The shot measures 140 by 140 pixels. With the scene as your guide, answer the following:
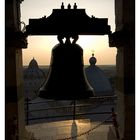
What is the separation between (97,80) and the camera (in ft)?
107

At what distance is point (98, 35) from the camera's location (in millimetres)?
3559

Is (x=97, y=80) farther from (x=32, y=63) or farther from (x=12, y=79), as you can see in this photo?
(x=12, y=79)

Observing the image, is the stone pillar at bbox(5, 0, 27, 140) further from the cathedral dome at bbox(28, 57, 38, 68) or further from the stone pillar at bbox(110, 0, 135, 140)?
the cathedral dome at bbox(28, 57, 38, 68)

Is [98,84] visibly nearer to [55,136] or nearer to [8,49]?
[55,136]

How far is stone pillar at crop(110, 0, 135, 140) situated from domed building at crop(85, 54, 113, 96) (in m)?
25.1

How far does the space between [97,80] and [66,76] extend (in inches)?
1139

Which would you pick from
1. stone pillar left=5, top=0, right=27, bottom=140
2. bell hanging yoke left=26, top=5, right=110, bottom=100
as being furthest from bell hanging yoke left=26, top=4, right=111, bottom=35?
stone pillar left=5, top=0, right=27, bottom=140

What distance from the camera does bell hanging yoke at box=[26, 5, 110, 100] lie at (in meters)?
A: 3.41

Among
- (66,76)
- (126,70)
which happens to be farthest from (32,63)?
(66,76)

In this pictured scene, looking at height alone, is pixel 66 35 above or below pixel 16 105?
above

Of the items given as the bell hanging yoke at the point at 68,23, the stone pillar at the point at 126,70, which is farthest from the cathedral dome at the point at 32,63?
the bell hanging yoke at the point at 68,23

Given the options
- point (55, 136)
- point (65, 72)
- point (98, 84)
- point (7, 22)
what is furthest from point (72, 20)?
point (98, 84)

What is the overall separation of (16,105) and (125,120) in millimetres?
1284

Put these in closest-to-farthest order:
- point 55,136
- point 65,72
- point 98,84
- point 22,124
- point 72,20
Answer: point 72,20 → point 65,72 → point 22,124 → point 55,136 → point 98,84
